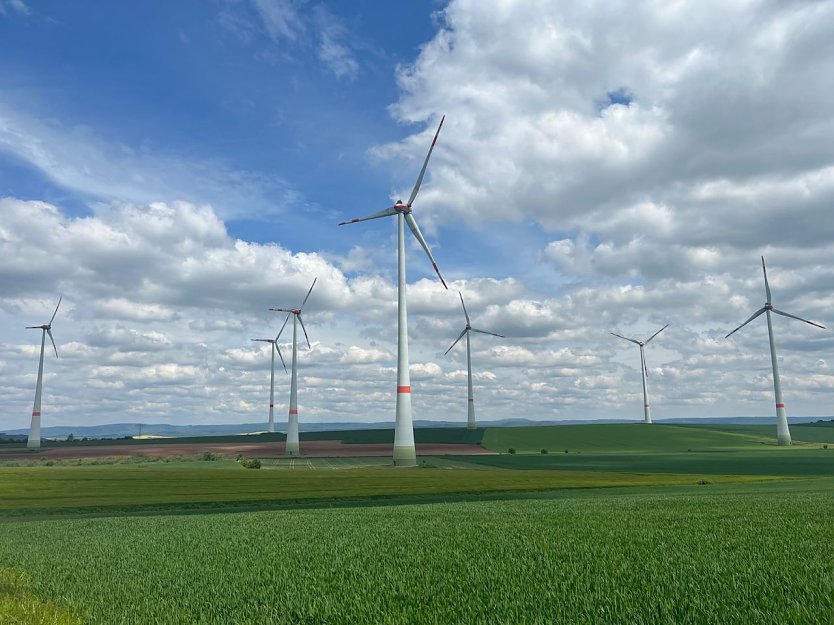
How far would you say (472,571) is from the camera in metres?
11.9

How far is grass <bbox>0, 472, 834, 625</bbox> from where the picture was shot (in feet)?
29.3

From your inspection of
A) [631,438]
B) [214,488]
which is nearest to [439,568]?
[214,488]

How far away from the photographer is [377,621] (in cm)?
880

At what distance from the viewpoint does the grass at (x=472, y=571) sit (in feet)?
29.3

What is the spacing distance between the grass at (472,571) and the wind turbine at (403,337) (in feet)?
207

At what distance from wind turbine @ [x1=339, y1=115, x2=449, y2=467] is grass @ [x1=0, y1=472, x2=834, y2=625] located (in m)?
63.1

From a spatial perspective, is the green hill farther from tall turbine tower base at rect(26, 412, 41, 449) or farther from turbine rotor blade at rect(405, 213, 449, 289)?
tall turbine tower base at rect(26, 412, 41, 449)

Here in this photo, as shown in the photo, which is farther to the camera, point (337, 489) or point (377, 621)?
point (337, 489)

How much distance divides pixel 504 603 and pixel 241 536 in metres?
13.3

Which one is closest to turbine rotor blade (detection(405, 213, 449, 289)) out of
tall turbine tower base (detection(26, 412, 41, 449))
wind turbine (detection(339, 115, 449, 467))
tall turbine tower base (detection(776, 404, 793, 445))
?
wind turbine (detection(339, 115, 449, 467))

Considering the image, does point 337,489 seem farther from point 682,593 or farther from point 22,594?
point 682,593

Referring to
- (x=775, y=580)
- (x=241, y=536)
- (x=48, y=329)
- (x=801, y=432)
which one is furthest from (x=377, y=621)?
(x=801, y=432)

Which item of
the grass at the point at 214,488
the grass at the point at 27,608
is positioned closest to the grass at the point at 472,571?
the grass at the point at 27,608

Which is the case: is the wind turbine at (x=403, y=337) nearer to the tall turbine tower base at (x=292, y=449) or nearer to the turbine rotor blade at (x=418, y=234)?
the turbine rotor blade at (x=418, y=234)
